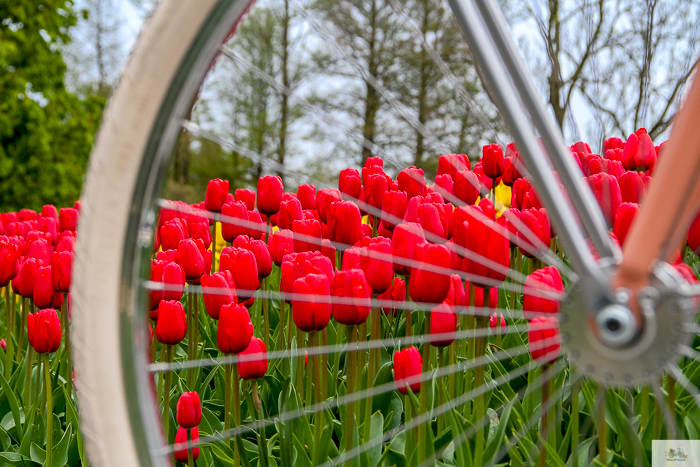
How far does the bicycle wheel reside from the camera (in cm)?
83

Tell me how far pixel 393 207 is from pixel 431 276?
65cm

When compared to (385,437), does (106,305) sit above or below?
above

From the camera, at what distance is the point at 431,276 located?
3.77 feet

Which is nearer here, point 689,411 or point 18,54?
point 689,411

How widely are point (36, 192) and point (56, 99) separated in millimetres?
1446

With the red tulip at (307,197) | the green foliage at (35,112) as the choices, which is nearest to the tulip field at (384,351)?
the red tulip at (307,197)

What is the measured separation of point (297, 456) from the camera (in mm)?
1272

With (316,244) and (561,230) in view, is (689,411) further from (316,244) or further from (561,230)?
(316,244)

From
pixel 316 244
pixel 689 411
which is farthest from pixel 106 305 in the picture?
pixel 689 411

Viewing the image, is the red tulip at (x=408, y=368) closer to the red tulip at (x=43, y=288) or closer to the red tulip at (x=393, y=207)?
the red tulip at (x=393, y=207)

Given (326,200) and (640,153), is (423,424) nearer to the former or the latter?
(326,200)

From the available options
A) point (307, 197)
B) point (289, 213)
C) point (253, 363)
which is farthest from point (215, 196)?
point (253, 363)

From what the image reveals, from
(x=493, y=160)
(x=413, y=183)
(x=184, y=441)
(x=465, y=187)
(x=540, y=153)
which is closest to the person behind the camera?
(x=540, y=153)

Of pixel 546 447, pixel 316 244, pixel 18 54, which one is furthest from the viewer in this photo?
pixel 18 54
